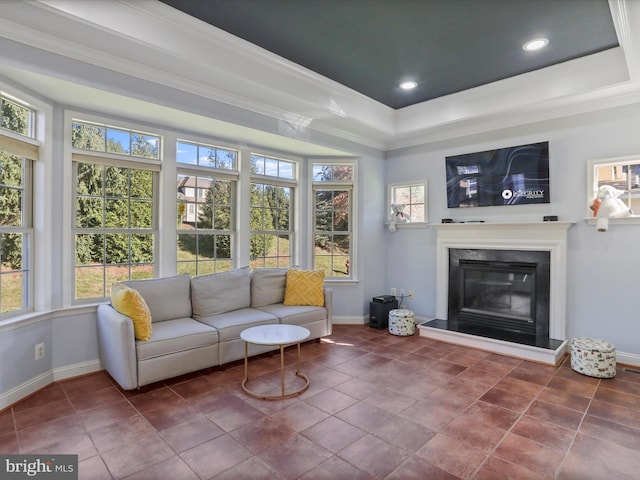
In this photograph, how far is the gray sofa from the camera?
2951 mm

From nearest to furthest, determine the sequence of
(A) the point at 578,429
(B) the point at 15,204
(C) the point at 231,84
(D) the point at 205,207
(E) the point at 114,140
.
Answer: (A) the point at 578,429, (B) the point at 15,204, (C) the point at 231,84, (E) the point at 114,140, (D) the point at 205,207

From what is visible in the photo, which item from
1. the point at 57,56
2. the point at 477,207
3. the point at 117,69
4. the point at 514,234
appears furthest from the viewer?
the point at 477,207

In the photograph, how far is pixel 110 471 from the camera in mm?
1979

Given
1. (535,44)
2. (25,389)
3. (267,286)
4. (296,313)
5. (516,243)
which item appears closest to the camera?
(25,389)

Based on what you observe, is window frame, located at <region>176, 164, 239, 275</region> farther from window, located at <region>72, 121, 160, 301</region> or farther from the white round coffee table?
the white round coffee table

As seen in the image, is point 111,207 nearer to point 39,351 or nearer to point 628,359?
point 39,351

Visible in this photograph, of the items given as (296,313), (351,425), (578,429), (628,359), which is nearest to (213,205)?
(296,313)

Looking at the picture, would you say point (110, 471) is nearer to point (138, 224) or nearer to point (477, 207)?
point (138, 224)

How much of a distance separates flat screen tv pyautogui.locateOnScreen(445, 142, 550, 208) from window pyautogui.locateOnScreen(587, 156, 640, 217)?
42 cm

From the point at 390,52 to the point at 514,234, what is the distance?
2550 millimetres

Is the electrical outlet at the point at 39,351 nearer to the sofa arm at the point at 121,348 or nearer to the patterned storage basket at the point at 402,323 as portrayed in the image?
the sofa arm at the point at 121,348

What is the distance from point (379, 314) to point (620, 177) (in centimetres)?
312

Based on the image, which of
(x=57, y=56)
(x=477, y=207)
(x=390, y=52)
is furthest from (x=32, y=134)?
(x=477, y=207)

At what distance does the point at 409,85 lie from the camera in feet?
13.3
